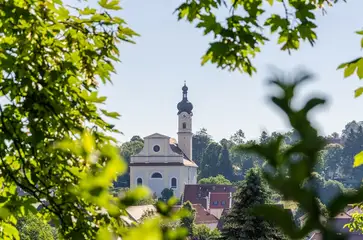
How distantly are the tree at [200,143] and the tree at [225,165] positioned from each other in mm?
8063

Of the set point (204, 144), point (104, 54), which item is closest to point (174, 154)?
point (204, 144)

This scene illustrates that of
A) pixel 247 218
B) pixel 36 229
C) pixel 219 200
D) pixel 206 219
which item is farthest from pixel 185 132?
pixel 247 218

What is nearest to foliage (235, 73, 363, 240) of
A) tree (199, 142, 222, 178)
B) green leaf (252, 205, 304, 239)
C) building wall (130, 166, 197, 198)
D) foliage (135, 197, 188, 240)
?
green leaf (252, 205, 304, 239)

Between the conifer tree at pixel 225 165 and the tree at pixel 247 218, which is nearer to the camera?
the tree at pixel 247 218

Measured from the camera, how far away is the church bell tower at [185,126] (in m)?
74.1

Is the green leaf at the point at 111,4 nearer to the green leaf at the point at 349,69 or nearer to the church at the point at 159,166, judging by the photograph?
the green leaf at the point at 349,69

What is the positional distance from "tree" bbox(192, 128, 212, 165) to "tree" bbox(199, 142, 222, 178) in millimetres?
6958

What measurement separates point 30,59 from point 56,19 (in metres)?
0.33

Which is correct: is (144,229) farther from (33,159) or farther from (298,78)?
(33,159)

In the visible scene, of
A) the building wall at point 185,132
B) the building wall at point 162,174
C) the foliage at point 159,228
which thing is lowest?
the foliage at point 159,228

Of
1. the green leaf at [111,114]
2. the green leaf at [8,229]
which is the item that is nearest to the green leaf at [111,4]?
the green leaf at [111,114]

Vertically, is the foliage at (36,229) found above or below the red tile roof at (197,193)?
below

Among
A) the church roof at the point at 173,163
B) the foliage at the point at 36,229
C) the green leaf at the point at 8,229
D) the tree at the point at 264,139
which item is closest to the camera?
the tree at the point at 264,139

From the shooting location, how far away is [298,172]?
60 cm
